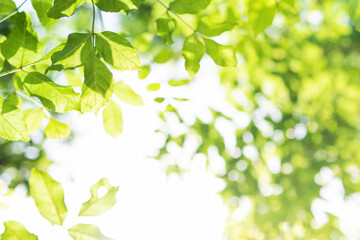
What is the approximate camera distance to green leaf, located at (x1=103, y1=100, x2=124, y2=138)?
1104 millimetres

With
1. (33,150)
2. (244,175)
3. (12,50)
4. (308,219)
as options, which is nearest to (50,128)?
(12,50)

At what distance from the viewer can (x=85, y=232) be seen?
34.0 inches

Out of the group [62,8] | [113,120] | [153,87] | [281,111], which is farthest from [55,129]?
[281,111]

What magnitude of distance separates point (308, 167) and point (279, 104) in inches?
27.7

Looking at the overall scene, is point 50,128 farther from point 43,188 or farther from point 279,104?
point 279,104

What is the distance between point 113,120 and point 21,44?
15.7 inches

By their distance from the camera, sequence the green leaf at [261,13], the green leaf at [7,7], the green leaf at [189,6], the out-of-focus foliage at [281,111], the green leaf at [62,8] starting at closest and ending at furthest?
the green leaf at [62,8]
the green leaf at [7,7]
the green leaf at [189,6]
the green leaf at [261,13]
the out-of-focus foliage at [281,111]

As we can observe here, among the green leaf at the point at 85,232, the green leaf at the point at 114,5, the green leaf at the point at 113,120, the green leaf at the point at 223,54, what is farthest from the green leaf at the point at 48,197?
the green leaf at the point at 223,54

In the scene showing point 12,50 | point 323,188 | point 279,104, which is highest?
point 12,50

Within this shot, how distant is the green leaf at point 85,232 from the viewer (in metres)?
0.86

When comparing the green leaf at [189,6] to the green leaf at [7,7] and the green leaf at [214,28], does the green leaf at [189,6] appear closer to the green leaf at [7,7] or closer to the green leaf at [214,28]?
the green leaf at [214,28]

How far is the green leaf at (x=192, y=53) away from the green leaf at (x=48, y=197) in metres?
0.54

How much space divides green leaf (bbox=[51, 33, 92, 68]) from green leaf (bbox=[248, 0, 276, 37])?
59 cm

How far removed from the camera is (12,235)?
31.3 inches
